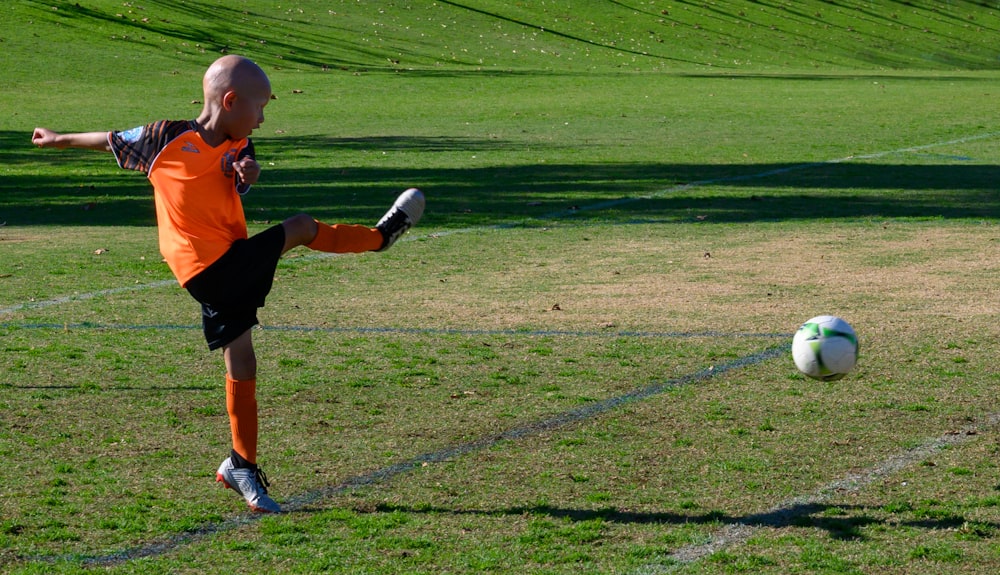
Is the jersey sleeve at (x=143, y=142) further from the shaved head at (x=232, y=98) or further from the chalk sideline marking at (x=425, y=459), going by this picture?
the chalk sideline marking at (x=425, y=459)

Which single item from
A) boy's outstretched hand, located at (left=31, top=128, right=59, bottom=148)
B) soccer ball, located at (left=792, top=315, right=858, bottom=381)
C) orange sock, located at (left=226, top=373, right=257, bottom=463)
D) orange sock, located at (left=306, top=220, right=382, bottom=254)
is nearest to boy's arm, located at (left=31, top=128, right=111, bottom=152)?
boy's outstretched hand, located at (left=31, top=128, right=59, bottom=148)

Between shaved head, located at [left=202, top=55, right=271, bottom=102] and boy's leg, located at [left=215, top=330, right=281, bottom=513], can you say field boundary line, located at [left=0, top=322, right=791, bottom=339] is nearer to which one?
boy's leg, located at [left=215, top=330, right=281, bottom=513]

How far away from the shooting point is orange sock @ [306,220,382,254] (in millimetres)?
5312

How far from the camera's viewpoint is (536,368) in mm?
7453

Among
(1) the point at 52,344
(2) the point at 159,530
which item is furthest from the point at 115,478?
(1) the point at 52,344

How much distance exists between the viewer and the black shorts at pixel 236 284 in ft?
16.6

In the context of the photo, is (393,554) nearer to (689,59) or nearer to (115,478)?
(115,478)

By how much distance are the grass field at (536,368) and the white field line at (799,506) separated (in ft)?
0.07

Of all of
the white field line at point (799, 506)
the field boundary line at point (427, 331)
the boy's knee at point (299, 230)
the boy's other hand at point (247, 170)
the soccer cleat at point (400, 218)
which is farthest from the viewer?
the field boundary line at point (427, 331)

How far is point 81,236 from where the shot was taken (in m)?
12.5

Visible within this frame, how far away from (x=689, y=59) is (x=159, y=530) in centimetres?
4511

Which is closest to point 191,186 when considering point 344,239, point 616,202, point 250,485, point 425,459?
point 344,239

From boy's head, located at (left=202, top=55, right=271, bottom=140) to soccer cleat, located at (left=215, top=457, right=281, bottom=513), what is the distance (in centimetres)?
119

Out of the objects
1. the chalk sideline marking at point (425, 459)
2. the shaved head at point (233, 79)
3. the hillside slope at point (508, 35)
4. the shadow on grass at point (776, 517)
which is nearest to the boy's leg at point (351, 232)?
the shaved head at point (233, 79)
